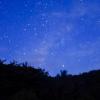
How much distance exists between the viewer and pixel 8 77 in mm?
17656

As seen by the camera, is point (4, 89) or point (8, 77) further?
point (8, 77)

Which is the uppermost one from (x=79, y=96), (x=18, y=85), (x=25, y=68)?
(x=25, y=68)

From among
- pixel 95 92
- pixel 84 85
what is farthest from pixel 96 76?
pixel 95 92

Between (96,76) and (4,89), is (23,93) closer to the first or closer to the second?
(4,89)

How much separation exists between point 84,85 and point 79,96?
168 cm

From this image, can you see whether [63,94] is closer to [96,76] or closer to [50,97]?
[50,97]

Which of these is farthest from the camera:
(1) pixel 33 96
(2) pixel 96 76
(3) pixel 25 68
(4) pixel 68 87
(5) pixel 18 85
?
Answer: (3) pixel 25 68

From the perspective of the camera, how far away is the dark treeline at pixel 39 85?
14.9 metres

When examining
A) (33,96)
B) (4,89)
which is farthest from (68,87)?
(4,89)

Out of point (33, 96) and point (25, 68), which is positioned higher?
point (25, 68)

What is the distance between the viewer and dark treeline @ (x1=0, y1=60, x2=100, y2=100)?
14.9 metres

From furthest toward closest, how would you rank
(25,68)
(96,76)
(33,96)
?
1. (25,68)
2. (96,76)
3. (33,96)

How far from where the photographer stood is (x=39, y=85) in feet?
57.2

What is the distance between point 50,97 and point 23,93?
52.2 inches
